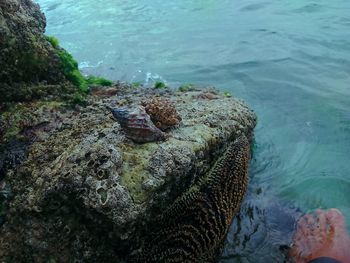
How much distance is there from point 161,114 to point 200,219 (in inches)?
48.2

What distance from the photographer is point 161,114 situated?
415cm

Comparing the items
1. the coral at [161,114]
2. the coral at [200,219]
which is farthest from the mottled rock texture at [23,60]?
the coral at [200,219]

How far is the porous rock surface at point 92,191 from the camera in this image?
3234mm

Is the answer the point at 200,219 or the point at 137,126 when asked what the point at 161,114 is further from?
the point at 200,219

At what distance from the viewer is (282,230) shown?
15.8 feet

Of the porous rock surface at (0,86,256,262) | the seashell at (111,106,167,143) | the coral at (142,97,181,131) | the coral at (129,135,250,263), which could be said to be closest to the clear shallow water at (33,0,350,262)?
the coral at (129,135,250,263)

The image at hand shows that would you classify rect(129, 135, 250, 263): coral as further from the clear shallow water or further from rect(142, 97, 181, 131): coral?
the clear shallow water

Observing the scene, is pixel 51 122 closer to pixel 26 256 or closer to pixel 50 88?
pixel 50 88

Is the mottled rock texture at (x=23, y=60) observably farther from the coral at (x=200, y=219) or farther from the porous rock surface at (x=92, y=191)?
the coral at (x=200, y=219)

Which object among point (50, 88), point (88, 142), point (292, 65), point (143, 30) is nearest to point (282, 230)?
point (88, 142)

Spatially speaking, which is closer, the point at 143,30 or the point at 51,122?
the point at 51,122

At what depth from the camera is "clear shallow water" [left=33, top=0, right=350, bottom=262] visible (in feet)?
18.4

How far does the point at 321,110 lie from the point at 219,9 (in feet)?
23.1

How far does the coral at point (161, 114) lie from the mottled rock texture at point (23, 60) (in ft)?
5.07
